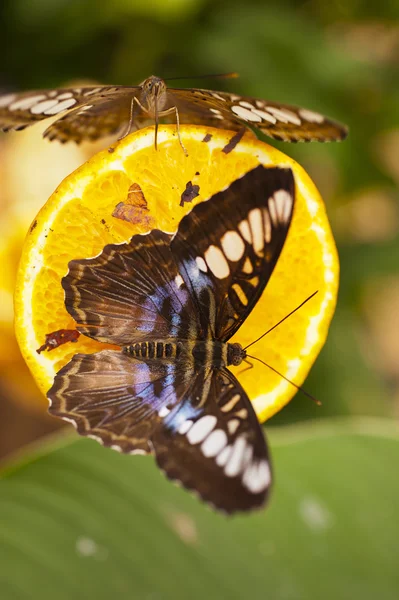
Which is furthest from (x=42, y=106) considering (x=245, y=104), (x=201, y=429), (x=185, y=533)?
(x=185, y=533)

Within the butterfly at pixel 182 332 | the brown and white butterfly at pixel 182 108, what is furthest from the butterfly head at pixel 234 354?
the brown and white butterfly at pixel 182 108

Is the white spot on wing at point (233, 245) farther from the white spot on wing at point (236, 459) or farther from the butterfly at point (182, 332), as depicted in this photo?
the white spot on wing at point (236, 459)

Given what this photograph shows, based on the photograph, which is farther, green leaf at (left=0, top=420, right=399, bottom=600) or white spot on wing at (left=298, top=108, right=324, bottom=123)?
green leaf at (left=0, top=420, right=399, bottom=600)

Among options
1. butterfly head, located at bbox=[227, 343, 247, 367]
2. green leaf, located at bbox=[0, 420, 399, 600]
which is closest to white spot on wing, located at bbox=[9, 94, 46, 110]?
butterfly head, located at bbox=[227, 343, 247, 367]

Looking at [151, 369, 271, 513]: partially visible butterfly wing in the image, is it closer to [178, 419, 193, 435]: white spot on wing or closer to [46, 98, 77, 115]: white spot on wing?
[178, 419, 193, 435]: white spot on wing

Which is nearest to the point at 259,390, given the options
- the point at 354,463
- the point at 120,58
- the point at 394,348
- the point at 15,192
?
the point at 354,463

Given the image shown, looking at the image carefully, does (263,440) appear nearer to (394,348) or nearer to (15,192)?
(15,192)

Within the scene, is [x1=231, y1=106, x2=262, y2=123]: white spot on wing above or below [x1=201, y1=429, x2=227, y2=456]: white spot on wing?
above

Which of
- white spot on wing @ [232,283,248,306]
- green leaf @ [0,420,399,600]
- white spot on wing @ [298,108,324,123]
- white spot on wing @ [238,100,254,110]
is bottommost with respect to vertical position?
green leaf @ [0,420,399,600]
